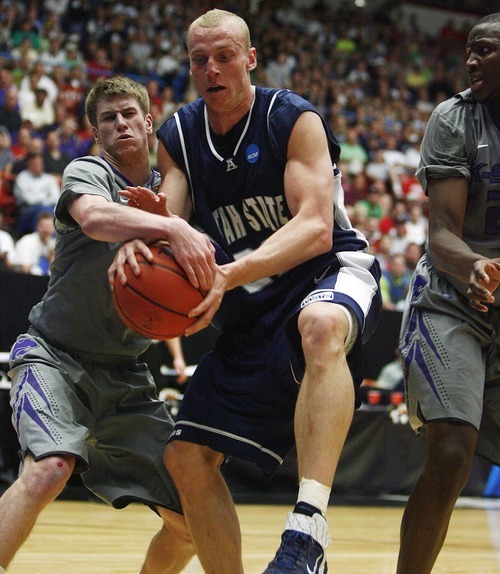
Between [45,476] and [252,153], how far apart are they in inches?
55.0

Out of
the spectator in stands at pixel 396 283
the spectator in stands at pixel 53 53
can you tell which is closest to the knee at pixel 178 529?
the spectator in stands at pixel 396 283

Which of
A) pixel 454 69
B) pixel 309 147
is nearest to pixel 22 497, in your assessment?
pixel 309 147

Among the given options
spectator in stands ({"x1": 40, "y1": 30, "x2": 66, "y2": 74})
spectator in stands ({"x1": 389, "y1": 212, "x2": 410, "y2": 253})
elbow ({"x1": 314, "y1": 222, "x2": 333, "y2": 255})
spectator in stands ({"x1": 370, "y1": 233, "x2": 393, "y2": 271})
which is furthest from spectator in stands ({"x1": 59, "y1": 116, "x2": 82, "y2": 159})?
elbow ({"x1": 314, "y1": 222, "x2": 333, "y2": 255})

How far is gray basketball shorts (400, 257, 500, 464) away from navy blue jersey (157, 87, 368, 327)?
0.40 m

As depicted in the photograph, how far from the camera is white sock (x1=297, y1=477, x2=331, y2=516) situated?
115 inches

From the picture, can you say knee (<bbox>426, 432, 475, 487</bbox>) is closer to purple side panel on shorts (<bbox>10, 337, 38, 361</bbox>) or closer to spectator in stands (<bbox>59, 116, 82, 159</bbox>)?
purple side panel on shorts (<bbox>10, 337, 38, 361</bbox>)

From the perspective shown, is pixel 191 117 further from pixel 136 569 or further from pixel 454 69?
pixel 454 69

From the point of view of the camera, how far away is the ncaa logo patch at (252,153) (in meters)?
3.54

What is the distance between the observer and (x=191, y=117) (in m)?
3.73

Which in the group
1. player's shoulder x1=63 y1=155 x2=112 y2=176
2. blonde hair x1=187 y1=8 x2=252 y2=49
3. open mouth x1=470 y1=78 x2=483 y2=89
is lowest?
player's shoulder x1=63 y1=155 x2=112 y2=176

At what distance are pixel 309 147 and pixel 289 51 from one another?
1535cm

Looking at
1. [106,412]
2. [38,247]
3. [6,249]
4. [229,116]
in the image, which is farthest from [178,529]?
[38,247]

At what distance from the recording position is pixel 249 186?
354 centimetres

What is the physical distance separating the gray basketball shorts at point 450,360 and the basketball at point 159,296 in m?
1.08
